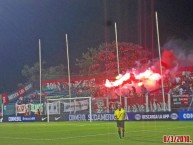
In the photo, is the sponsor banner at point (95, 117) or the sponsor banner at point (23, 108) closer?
the sponsor banner at point (95, 117)

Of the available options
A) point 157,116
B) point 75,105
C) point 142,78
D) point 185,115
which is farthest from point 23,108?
point 185,115

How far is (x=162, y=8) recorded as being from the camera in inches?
3482

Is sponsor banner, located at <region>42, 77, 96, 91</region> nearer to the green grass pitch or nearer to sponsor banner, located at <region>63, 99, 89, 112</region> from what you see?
sponsor banner, located at <region>63, 99, 89, 112</region>

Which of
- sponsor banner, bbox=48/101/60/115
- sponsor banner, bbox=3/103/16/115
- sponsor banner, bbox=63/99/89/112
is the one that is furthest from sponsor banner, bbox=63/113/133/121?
sponsor banner, bbox=3/103/16/115

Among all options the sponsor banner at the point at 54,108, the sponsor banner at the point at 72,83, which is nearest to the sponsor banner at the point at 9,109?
the sponsor banner at the point at 54,108

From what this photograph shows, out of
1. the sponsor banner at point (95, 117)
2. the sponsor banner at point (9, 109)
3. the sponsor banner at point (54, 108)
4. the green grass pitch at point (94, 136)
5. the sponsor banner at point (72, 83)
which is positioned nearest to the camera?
the green grass pitch at point (94, 136)

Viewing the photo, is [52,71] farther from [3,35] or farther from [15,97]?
[3,35]

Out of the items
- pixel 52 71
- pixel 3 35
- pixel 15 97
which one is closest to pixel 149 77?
pixel 15 97

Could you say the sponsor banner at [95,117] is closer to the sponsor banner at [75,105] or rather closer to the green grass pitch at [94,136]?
the sponsor banner at [75,105]

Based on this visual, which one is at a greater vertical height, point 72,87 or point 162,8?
point 162,8

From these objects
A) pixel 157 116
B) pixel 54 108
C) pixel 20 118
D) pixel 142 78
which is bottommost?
pixel 157 116

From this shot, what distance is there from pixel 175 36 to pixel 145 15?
713 cm

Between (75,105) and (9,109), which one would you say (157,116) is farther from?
(9,109)

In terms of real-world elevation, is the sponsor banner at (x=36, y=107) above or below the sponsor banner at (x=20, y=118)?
above
